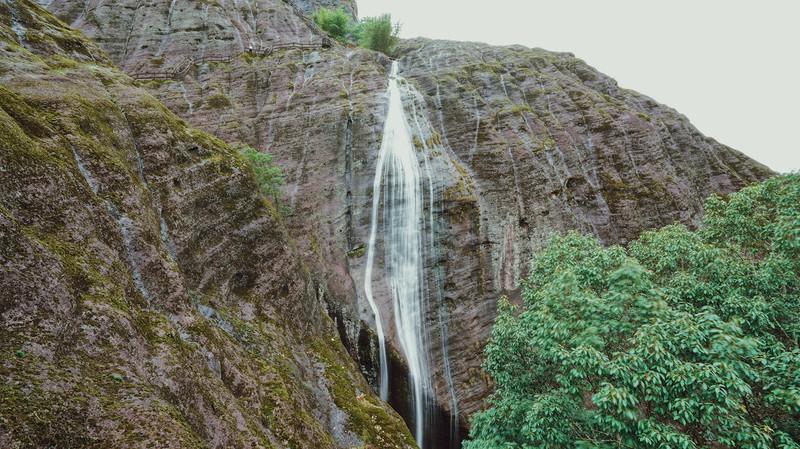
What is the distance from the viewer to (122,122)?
1066 centimetres

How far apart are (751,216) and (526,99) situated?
17.6m

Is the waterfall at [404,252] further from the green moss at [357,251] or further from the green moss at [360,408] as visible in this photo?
the green moss at [360,408]

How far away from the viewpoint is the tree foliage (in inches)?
269

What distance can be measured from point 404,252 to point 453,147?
7.75m

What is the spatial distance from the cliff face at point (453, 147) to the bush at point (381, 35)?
779cm

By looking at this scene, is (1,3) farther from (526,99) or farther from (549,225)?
(526,99)

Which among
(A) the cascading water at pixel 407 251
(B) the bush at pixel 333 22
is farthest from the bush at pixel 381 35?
(A) the cascading water at pixel 407 251

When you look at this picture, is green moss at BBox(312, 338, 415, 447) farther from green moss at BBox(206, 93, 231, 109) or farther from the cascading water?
green moss at BBox(206, 93, 231, 109)

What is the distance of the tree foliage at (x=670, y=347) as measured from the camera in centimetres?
682

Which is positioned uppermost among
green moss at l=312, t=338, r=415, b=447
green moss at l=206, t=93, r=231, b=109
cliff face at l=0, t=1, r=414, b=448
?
green moss at l=206, t=93, r=231, b=109

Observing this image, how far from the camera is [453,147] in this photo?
2292cm

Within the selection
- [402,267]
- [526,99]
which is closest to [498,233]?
[402,267]

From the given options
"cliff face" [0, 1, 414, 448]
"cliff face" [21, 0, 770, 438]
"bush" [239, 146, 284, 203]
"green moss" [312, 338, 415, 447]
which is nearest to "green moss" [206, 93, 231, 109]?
"cliff face" [21, 0, 770, 438]

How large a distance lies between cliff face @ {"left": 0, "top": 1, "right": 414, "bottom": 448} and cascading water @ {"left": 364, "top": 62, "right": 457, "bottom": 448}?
418cm
